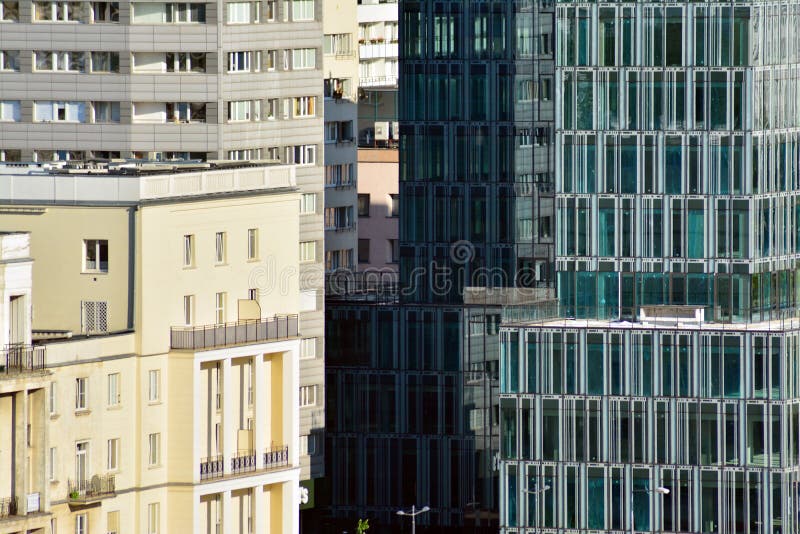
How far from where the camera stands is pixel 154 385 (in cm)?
19250

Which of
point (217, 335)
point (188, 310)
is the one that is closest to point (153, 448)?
point (217, 335)

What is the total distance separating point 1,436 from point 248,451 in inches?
866

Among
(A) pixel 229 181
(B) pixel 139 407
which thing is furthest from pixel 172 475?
(A) pixel 229 181

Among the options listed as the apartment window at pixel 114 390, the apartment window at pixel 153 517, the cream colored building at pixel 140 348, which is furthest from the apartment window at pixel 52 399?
the apartment window at pixel 153 517

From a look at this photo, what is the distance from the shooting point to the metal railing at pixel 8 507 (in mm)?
180375

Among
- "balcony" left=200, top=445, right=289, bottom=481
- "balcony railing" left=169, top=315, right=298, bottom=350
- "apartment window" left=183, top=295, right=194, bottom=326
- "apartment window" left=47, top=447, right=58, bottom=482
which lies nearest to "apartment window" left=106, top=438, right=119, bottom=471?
"apartment window" left=47, top=447, right=58, bottom=482

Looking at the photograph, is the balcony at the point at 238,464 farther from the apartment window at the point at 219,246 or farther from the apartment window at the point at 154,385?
the apartment window at the point at 219,246

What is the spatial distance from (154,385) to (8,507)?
47.8ft

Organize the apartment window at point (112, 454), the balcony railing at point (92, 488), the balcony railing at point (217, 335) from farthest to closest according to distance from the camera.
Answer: the balcony railing at point (217, 335) < the apartment window at point (112, 454) < the balcony railing at point (92, 488)

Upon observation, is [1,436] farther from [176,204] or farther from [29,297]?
[176,204]

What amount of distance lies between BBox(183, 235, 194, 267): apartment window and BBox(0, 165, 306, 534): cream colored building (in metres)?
0.05

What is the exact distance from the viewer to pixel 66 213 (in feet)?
627

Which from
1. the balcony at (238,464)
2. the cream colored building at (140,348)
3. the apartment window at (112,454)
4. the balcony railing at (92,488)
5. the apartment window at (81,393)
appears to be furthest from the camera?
the balcony at (238,464)

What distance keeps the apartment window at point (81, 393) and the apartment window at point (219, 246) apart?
13.9 metres
